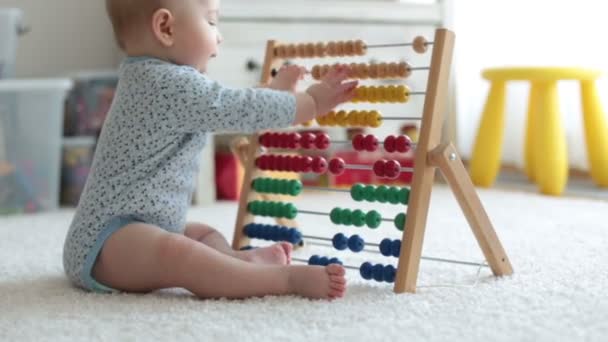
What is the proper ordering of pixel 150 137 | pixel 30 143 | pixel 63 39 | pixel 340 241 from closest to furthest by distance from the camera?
pixel 150 137 → pixel 340 241 → pixel 30 143 → pixel 63 39

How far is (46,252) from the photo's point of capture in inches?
56.7

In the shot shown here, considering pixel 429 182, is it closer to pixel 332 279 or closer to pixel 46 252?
pixel 332 279

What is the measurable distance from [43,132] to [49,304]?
119 centimetres

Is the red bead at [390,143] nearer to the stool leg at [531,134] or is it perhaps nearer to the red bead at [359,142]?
the red bead at [359,142]

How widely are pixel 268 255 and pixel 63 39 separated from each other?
1.76 m

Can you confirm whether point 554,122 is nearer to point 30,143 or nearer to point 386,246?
point 386,246

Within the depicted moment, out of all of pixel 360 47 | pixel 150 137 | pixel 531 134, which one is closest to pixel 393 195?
pixel 360 47

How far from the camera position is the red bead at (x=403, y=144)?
1.10 m

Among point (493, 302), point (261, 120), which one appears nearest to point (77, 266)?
point (261, 120)

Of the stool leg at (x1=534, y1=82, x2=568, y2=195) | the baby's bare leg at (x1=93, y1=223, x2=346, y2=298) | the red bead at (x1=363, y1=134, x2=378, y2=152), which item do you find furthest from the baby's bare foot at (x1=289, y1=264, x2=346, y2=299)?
the stool leg at (x1=534, y1=82, x2=568, y2=195)

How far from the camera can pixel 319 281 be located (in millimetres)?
992

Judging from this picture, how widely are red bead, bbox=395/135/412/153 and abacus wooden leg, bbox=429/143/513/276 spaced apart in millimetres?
64

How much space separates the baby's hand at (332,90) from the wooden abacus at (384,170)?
0.8 inches

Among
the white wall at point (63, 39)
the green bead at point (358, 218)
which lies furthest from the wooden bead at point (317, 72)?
the white wall at point (63, 39)
